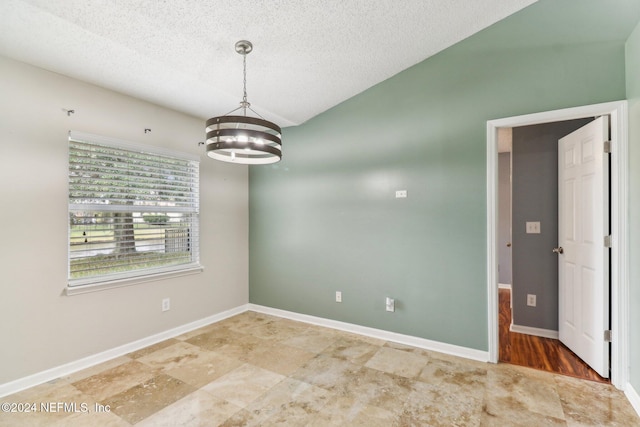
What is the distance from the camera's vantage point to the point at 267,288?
4.29 metres

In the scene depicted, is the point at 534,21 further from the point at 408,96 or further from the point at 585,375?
the point at 585,375

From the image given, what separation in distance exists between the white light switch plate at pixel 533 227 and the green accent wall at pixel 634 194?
3.81 ft

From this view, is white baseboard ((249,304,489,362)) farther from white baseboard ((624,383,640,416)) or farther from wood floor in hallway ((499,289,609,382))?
white baseboard ((624,383,640,416))

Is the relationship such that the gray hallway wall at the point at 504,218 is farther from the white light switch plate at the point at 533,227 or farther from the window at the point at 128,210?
the window at the point at 128,210

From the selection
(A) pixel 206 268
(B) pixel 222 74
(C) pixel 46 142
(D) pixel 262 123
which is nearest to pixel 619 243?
(D) pixel 262 123

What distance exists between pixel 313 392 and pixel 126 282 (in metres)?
2.07

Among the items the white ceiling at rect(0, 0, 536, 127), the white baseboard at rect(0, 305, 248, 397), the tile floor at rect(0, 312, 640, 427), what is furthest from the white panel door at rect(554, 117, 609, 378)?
the white baseboard at rect(0, 305, 248, 397)

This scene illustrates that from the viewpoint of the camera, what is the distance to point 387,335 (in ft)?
11.0

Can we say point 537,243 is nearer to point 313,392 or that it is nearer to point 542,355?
point 542,355

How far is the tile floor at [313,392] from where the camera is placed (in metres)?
2.05

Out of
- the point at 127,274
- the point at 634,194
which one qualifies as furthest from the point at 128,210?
the point at 634,194

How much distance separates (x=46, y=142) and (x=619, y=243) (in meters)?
4.53

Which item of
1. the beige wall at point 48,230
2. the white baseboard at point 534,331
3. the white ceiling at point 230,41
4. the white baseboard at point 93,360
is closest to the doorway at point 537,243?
the white baseboard at point 534,331

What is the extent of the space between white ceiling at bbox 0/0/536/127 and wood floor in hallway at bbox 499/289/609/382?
300 centimetres
